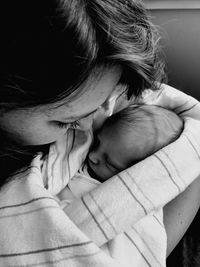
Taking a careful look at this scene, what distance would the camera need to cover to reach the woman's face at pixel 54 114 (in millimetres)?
571

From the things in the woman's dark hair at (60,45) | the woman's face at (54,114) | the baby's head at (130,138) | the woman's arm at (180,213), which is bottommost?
the woman's arm at (180,213)

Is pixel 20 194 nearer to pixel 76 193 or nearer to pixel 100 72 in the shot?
pixel 76 193

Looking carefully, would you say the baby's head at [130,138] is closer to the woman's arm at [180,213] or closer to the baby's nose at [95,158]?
the baby's nose at [95,158]

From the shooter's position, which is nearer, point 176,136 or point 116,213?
point 116,213

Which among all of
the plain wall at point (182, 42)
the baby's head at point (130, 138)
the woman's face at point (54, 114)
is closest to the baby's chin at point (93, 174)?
the baby's head at point (130, 138)

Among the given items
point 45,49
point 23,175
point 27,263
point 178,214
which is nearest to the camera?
point 45,49

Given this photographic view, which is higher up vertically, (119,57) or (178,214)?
(119,57)

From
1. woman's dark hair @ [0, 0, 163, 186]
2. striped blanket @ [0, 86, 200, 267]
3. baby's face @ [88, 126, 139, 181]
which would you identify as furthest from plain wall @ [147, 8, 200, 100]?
woman's dark hair @ [0, 0, 163, 186]

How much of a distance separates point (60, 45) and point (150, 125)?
0.43 metres

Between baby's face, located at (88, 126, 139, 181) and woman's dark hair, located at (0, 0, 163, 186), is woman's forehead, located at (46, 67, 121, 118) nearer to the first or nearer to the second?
woman's dark hair, located at (0, 0, 163, 186)

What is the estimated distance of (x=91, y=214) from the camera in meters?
0.72

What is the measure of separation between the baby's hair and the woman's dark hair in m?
0.27

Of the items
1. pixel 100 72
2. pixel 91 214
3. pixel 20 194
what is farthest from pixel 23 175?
pixel 100 72

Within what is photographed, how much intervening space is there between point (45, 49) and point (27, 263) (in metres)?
0.37
